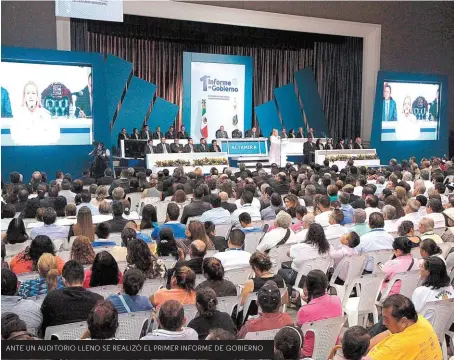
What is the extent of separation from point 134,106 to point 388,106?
7.85 m

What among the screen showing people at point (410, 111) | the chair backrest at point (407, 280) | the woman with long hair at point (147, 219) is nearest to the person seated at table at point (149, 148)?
the screen showing people at point (410, 111)

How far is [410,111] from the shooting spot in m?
19.7

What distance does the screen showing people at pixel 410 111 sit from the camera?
63.0ft

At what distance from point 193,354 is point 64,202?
6224 mm

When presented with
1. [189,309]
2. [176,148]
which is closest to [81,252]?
[189,309]

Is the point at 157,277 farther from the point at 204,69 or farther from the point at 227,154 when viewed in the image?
the point at 204,69

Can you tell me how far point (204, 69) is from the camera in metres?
19.0

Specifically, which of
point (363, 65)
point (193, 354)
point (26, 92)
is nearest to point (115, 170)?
point (26, 92)

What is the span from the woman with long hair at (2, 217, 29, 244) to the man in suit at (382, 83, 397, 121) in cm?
1535

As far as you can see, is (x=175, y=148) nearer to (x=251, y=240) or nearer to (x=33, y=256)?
(x=251, y=240)

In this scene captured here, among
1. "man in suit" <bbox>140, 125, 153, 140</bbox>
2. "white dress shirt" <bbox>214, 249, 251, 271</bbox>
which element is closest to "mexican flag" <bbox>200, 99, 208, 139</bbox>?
"man in suit" <bbox>140, 125, 153, 140</bbox>

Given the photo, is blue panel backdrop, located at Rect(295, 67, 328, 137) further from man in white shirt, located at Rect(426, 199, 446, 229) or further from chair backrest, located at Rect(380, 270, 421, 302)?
chair backrest, located at Rect(380, 270, 421, 302)
